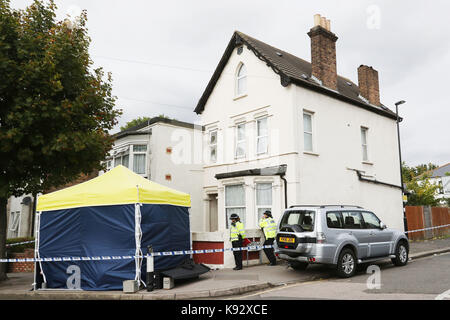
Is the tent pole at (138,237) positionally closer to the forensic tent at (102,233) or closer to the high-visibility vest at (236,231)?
the forensic tent at (102,233)

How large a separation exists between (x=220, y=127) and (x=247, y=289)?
10599 mm

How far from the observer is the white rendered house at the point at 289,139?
579 inches

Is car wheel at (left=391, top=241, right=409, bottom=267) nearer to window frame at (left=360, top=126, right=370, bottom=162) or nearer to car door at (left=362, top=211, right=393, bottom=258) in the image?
car door at (left=362, top=211, right=393, bottom=258)

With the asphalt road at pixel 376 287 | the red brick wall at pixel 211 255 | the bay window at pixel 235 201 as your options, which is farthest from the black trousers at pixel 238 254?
the bay window at pixel 235 201

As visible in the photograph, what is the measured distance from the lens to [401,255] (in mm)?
11766

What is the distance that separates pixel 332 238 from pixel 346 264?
3.08ft

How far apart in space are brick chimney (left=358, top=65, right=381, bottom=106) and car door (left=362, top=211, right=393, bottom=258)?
34.5 ft

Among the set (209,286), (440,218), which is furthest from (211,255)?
(440,218)

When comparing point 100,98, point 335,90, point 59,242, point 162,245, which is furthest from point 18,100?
point 335,90

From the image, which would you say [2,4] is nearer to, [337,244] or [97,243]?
[97,243]

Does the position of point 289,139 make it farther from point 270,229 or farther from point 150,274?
point 150,274

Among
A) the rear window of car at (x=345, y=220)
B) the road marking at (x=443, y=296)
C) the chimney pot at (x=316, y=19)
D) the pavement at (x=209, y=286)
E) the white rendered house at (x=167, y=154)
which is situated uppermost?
the chimney pot at (x=316, y=19)

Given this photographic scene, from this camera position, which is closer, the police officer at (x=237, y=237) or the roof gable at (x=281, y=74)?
the police officer at (x=237, y=237)
